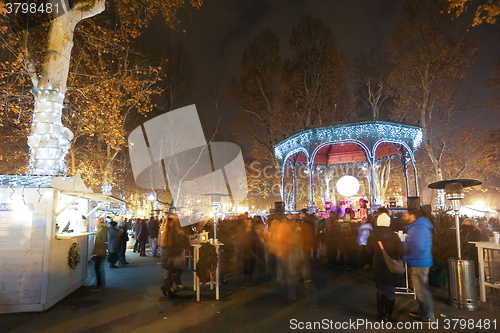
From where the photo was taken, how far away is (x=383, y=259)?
479 centimetres

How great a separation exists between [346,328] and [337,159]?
16538 mm

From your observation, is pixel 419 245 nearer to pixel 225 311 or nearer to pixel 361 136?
pixel 225 311

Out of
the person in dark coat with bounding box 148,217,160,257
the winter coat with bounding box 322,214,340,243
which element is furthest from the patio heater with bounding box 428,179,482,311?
the person in dark coat with bounding box 148,217,160,257

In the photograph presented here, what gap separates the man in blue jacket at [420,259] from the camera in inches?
191

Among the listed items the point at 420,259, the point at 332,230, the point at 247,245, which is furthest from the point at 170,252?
the point at 332,230

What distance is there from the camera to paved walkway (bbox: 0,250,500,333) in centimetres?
488

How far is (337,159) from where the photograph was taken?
20328 millimetres

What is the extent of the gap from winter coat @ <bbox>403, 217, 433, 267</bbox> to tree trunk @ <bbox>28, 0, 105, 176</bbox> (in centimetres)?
830

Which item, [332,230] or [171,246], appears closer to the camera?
[171,246]

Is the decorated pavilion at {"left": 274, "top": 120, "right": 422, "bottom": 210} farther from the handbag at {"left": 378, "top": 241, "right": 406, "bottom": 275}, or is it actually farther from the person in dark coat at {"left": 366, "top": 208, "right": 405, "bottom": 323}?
the handbag at {"left": 378, "top": 241, "right": 406, "bottom": 275}

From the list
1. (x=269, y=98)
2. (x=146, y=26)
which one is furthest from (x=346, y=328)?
(x=269, y=98)

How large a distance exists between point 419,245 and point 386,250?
73 cm

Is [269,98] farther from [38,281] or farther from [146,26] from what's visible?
[38,281]

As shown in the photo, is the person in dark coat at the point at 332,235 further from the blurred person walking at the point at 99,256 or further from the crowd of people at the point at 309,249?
the blurred person walking at the point at 99,256
